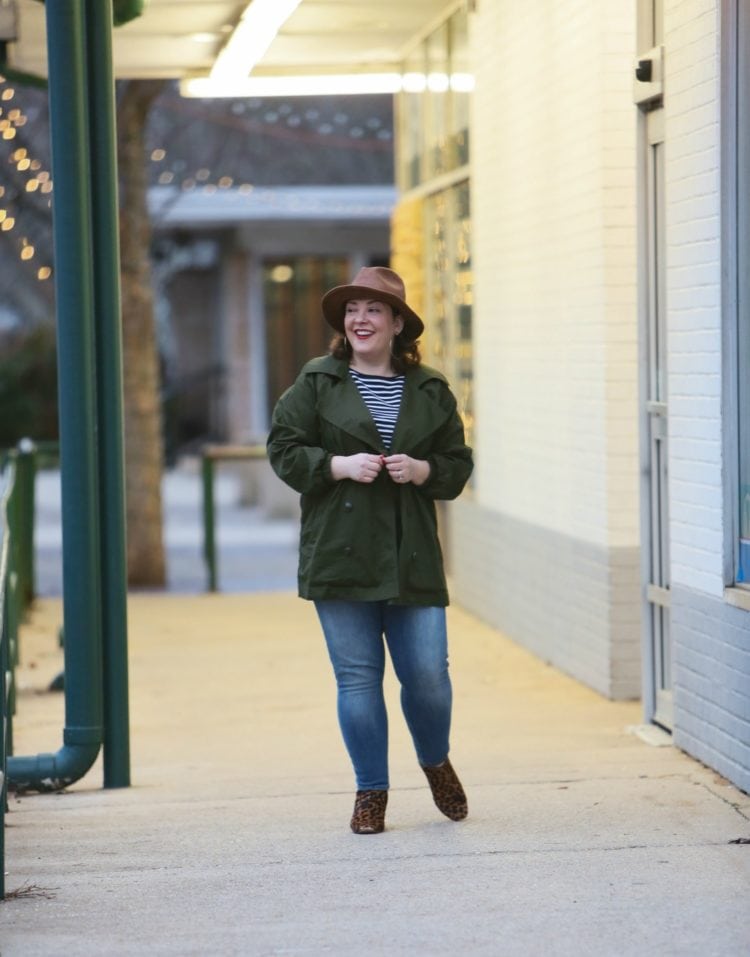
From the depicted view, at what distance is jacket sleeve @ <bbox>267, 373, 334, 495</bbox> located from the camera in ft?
19.0

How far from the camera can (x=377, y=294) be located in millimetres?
5867

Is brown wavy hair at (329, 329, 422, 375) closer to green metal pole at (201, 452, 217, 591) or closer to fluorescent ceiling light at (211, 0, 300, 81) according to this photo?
fluorescent ceiling light at (211, 0, 300, 81)

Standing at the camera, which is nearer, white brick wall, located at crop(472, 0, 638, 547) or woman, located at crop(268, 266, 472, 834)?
woman, located at crop(268, 266, 472, 834)

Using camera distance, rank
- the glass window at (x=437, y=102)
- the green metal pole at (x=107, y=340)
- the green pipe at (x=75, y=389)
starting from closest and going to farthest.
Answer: the green pipe at (x=75, y=389) < the green metal pole at (x=107, y=340) < the glass window at (x=437, y=102)

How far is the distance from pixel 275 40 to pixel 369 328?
6066 mm

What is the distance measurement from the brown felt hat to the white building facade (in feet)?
3.80

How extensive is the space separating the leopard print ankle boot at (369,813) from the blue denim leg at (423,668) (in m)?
0.22

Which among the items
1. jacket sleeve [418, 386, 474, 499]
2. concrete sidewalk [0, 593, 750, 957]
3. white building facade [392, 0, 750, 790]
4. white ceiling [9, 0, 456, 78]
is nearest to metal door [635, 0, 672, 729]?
white building facade [392, 0, 750, 790]

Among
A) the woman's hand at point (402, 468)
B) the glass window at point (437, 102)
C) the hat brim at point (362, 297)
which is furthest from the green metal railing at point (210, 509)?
the woman's hand at point (402, 468)

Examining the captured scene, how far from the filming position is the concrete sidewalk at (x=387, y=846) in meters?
4.82

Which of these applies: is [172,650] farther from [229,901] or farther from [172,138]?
[172,138]

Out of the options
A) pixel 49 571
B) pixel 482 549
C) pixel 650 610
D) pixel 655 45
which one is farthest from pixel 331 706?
pixel 49 571

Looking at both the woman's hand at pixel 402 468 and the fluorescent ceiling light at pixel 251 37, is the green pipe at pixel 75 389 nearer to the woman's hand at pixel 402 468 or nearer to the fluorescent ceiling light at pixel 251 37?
the woman's hand at pixel 402 468

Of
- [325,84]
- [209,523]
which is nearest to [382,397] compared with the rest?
[325,84]
